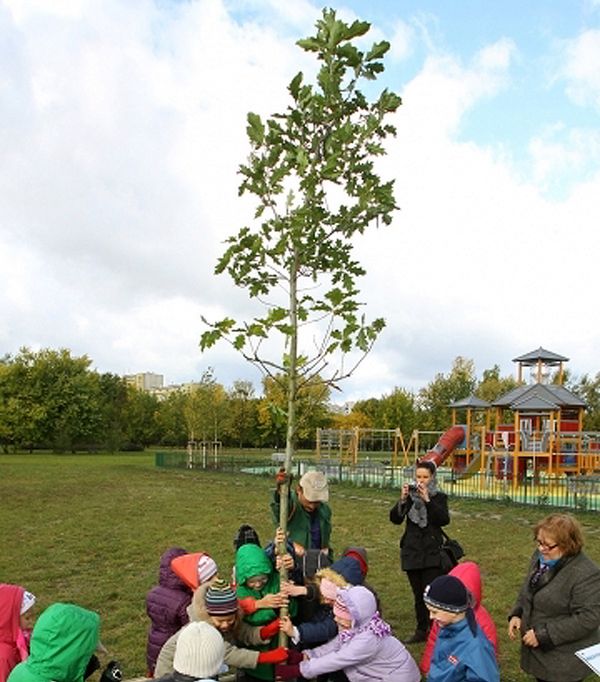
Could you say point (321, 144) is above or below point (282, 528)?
above

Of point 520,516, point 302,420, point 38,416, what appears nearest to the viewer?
point 302,420

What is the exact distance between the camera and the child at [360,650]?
159 inches

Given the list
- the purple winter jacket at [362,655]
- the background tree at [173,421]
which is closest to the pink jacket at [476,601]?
the purple winter jacket at [362,655]

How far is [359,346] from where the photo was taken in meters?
3.91

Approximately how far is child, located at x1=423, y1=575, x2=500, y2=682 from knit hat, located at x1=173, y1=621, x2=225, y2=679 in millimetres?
1183

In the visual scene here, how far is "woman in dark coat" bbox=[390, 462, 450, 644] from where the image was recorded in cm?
617

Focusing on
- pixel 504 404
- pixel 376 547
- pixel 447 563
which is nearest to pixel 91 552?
pixel 376 547

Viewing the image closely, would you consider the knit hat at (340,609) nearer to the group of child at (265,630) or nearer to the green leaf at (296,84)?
the group of child at (265,630)

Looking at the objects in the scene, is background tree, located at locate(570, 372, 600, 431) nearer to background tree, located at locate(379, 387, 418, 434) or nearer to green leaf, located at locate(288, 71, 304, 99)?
background tree, located at locate(379, 387, 418, 434)

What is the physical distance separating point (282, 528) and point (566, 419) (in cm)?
2524

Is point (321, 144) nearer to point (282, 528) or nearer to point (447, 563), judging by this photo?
point (282, 528)

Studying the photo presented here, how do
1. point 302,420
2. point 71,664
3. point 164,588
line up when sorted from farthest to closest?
point 164,588
point 302,420
point 71,664

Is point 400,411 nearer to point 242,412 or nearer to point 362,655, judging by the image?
point 242,412

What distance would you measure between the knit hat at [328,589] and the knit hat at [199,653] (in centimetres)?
117
